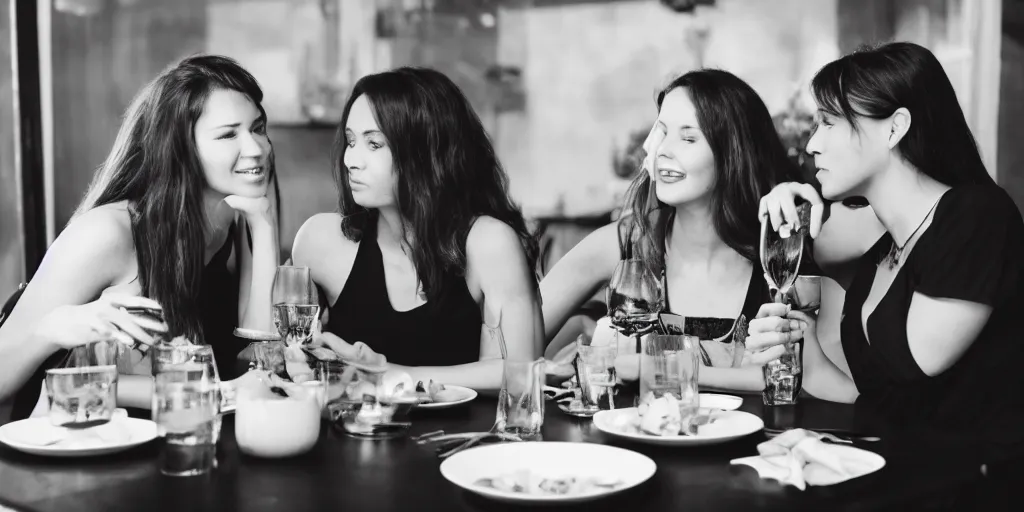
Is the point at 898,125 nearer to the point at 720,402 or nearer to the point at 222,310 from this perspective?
the point at 720,402

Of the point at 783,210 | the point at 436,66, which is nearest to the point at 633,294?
the point at 783,210

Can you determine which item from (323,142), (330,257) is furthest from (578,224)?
(330,257)

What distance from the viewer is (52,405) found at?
1.41 m

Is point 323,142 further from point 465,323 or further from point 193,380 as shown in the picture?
point 193,380

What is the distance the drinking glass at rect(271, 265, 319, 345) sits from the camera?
1.68m

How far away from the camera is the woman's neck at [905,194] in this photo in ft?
6.63

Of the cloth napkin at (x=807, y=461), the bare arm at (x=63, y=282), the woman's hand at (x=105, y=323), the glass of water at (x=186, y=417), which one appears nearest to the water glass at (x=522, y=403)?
the cloth napkin at (x=807, y=461)

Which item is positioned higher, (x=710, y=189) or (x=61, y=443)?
(x=710, y=189)

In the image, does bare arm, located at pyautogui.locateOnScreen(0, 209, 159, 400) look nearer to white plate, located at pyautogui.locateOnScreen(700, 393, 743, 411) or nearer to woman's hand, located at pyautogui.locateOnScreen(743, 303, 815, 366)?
white plate, located at pyautogui.locateOnScreen(700, 393, 743, 411)

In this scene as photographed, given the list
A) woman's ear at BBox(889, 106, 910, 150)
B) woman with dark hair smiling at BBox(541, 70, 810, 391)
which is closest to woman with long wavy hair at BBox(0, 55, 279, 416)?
woman with dark hair smiling at BBox(541, 70, 810, 391)

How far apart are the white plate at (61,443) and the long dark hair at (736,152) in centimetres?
155

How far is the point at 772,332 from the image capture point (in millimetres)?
1785

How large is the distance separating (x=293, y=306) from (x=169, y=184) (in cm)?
81

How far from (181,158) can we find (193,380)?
3.78 ft
